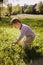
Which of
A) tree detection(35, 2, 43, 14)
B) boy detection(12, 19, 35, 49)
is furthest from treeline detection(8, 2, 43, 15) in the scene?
boy detection(12, 19, 35, 49)

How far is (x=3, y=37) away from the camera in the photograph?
5.29ft

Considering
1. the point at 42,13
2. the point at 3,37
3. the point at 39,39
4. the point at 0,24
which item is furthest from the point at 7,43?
the point at 42,13

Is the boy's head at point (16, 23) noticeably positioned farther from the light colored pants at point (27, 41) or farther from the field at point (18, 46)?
the light colored pants at point (27, 41)

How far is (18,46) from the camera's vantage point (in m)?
1.58

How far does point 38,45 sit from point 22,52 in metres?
0.17

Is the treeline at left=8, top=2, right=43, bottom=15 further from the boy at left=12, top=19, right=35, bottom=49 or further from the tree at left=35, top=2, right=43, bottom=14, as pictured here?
the boy at left=12, top=19, right=35, bottom=49

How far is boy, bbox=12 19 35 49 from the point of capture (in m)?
1.56

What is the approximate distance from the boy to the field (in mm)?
33

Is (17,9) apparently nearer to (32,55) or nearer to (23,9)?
(23,9)

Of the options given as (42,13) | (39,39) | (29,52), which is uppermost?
(42,13)

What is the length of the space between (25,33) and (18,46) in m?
0.15

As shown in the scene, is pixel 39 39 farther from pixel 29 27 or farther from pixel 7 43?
pixel 7 43

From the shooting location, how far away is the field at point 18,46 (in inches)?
60.3

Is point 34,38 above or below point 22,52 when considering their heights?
above
